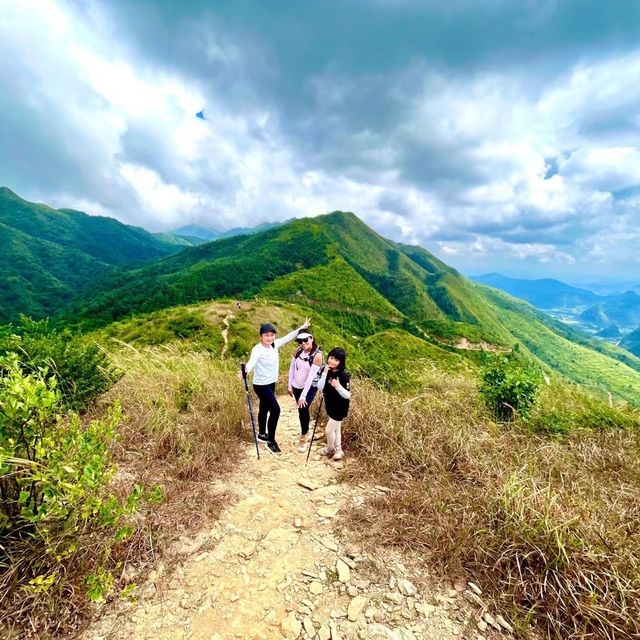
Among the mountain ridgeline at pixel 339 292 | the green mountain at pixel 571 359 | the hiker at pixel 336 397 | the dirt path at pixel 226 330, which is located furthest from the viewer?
the green mountain at pixel 571 359

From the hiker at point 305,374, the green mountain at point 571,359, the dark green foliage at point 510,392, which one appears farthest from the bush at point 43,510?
the green mountain at point 571,359

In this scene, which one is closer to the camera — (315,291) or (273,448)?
(273,448)

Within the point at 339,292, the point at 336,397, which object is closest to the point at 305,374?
the point at 336,397

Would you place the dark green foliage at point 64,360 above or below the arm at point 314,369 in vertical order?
below

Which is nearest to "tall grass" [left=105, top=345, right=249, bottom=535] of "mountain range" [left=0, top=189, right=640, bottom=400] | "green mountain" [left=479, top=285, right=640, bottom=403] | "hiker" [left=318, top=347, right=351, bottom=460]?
"hiker" [left=318, top=347, right=351, bottom=460]

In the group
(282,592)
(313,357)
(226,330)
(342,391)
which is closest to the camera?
(282,592)

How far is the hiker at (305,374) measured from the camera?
20.1 feet

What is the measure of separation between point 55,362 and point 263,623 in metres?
5.02

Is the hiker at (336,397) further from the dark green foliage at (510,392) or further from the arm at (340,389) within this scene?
the dark green foliage at (510,392)

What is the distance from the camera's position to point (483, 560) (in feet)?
11.1

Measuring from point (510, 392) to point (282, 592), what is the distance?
204 inches

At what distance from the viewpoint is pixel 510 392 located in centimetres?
638

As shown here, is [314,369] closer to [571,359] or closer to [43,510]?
[43,510]

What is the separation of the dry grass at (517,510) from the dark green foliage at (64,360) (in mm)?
4472
